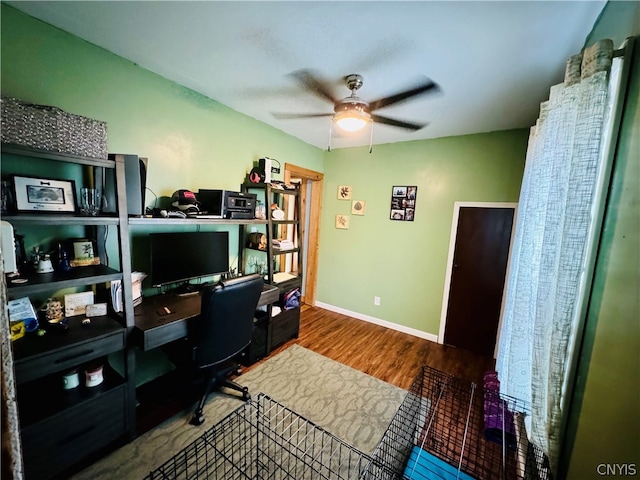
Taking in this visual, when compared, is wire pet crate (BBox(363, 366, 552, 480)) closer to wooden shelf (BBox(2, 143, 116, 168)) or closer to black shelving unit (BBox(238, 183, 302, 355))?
black shelving unit (BBox(238, 183, 302, 355))

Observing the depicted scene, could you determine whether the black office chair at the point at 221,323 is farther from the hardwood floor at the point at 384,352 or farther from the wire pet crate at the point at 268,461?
the hardwood floor at the point at 384,352

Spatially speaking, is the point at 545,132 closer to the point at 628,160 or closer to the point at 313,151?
the point at 628,160

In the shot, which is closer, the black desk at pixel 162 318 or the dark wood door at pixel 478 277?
the black desk at pixel 162 318

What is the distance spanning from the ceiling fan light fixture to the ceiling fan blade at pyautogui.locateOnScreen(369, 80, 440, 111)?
0.91ft

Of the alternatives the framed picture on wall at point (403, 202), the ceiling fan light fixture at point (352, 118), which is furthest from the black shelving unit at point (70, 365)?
the framed picture on wall at point (403, 202)

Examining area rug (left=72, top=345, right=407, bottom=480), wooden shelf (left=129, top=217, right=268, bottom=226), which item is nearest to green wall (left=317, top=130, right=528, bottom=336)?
area rug (left=72, top=345, right=407, bottom=480)

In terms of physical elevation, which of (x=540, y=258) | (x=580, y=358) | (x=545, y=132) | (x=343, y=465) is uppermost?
(x=545, y=132)

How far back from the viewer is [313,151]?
12.2ft

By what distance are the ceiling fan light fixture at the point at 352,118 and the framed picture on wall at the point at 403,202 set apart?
1614 millimetres

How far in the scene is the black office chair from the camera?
1612 mm

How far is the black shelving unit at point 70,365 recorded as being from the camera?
1221mm

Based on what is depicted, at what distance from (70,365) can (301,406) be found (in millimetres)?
1517

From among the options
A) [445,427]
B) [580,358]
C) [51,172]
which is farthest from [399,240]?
[51,172]

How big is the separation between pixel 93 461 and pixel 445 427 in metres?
2.30
